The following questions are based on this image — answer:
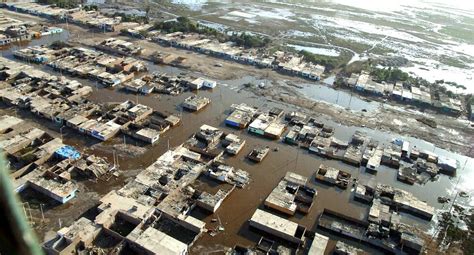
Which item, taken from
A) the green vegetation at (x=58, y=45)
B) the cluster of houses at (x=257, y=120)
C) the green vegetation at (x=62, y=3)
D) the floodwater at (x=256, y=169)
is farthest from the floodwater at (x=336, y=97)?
the green vegetation at (x=62, y=3)

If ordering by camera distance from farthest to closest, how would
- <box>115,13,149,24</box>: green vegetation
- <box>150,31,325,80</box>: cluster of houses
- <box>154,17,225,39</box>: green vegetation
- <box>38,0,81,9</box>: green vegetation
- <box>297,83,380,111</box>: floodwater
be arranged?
<box>38,0,81,9</box>: green vegetation, <box>115,13,149,24</box>: green vegetation, <box>154,17,225,39</box>: green vegetation, <box>150,31,325,80</box>: cluster of houses, <box>297,83,380,111</box>: floodwater

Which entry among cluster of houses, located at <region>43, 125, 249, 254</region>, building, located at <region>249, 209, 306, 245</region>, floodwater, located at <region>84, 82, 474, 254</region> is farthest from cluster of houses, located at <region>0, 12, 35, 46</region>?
building, located at <region>249, 209, 306, 245</region>

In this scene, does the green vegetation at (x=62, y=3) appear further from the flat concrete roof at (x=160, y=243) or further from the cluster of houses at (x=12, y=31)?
the flat concrete roof at (x=160, y=243)

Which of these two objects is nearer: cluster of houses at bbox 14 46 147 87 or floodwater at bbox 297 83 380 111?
cluster of houses at bbox 14 46 147 87

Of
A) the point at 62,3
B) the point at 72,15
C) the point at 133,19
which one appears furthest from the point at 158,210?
the point at 62,3

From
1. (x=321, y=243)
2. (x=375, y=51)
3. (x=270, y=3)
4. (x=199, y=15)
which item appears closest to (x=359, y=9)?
(x=270, y=3)

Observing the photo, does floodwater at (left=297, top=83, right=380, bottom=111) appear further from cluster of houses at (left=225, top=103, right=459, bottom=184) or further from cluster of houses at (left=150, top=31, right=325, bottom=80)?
cluster of houses at (left=225, top=103, right=459, bottom=184)

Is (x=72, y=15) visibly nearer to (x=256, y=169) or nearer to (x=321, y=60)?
(x=321, y=60)
